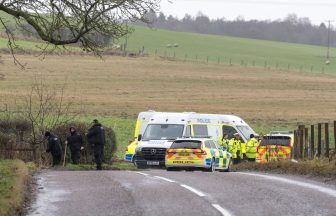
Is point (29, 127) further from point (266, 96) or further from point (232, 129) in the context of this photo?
point (266, 96)

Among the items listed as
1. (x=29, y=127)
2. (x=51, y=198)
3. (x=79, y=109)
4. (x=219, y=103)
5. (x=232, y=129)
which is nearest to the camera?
(x=51, y=198)

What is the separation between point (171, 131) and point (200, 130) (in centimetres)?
185

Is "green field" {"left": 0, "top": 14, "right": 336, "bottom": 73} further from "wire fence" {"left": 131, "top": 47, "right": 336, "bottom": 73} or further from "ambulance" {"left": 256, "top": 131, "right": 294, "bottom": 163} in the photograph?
"ambulance" {"left": 256, "top": 131, "right": 294, "bottom": 163}

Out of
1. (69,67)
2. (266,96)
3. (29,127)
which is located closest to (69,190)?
(29,127)

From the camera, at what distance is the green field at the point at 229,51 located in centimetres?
9556

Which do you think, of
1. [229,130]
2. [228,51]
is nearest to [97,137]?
[229,130]

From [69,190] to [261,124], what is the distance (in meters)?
34.2

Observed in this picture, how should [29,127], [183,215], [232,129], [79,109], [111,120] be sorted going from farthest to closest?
[79,109] < [111,120] < [232,129] < [29,127] < [183,215]

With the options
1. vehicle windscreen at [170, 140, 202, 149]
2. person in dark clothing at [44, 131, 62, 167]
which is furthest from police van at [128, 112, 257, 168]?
person in dark clothing at [44, 131, 62, 167]

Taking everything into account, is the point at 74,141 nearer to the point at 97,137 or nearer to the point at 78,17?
the point at 97,137

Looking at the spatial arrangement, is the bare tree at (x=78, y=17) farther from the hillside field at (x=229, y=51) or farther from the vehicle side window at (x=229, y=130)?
the hillside field at (x=229, y=51)

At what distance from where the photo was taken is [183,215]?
1180cm

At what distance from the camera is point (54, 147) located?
87.0ft

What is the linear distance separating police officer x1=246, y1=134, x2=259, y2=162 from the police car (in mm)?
5143
